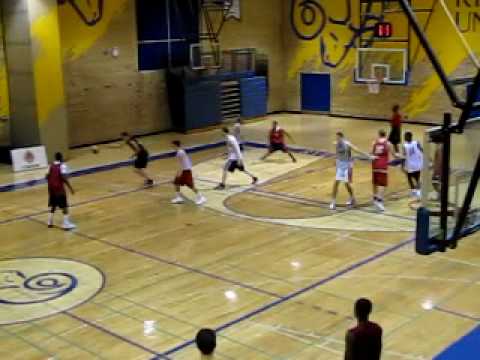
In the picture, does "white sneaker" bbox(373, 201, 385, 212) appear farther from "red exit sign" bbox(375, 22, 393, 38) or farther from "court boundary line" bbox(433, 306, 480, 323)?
"red exit sign" bbox(375, 22, 393, 38)

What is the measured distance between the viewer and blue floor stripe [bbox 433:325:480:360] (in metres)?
8.19

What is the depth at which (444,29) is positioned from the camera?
76.8ft

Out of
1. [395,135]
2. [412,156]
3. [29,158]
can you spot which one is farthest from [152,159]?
[412,156]

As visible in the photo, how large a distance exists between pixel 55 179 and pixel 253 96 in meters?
13.7

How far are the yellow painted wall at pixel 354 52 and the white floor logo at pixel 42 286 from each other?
1543cm

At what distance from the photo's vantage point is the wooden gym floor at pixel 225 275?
8.88 m

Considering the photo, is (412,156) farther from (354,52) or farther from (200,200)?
(354,52)

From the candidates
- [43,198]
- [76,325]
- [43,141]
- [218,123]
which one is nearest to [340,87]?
[218,123]

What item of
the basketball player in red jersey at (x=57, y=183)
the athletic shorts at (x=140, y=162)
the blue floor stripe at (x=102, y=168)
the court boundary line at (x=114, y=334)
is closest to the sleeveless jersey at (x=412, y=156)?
the athletic shorts at (x=140, y=162)

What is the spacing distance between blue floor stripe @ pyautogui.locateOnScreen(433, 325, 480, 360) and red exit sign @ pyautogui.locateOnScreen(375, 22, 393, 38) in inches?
685

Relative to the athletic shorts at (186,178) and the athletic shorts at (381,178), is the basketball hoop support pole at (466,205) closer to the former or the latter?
the athletic shorts at (381,178)

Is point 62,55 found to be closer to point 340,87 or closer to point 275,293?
point 340,87

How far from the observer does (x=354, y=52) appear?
2588 cm

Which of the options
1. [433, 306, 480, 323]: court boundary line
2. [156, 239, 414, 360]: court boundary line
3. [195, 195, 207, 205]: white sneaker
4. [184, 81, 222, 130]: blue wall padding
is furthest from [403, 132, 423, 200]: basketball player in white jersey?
[184, 81, 222, 130]: blue wall padding
